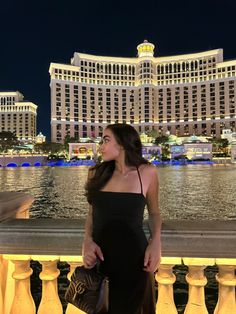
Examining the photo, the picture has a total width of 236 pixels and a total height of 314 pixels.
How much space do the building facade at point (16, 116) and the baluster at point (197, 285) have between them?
19121 cm

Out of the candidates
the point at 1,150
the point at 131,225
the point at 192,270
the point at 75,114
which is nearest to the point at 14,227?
the point at 131,225

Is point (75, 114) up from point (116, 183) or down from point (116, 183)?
up

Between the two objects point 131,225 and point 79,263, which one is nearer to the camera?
point 131,225

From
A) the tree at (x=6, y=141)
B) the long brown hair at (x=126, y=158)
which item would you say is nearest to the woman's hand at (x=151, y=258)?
the long brown hair at (x=126, y=158)

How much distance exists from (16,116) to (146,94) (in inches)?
3146

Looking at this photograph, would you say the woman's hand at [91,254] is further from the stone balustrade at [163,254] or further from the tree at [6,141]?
the tree at [6,141]

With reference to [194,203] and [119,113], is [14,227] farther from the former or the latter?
[119,113]

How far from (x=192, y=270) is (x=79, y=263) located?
1.01 m

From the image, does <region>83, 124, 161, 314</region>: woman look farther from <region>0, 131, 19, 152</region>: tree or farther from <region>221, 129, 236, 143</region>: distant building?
<region>221, 129, 236, 143</region>: distant building

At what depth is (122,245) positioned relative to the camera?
7.45 feet

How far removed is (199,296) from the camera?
2.68 metres

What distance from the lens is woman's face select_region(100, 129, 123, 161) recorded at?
2.52 metres

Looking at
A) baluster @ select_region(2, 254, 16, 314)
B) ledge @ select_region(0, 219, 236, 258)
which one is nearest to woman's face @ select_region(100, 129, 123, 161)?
ledge @ select_region(0, 219, 236, 258)

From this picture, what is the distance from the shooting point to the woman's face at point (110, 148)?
2.52 metres
